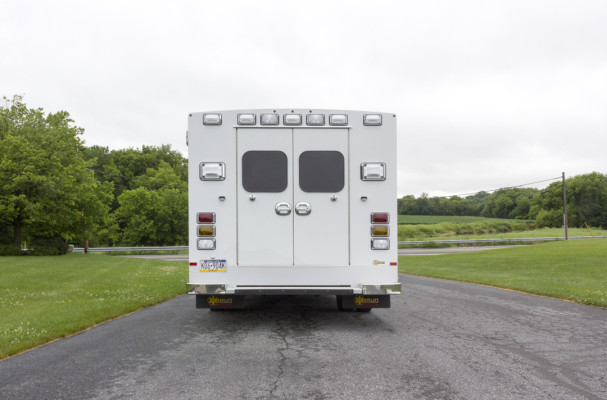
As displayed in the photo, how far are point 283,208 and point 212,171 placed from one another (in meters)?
1.23

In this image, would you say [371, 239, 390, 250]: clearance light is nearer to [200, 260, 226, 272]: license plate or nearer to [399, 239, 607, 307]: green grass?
[200, 260, 226, 272]: license plate

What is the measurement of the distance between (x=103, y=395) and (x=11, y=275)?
1513 cm

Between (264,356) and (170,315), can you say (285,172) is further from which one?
(170,315)

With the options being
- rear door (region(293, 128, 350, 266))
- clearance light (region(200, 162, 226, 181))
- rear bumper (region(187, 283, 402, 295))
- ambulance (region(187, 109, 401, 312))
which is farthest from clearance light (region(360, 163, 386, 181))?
clearance light (region(200, 162, 226, 181))

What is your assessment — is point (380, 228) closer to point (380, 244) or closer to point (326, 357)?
point (380, 244)

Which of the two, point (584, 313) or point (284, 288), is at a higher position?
point (284, 288)

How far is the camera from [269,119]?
6918 millimetres

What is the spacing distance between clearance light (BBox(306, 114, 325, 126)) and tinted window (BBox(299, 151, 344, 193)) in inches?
17.8

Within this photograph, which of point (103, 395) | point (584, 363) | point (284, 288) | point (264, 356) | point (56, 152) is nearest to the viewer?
point (103, 395)

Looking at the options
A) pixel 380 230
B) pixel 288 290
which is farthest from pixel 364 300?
pixel 288 290

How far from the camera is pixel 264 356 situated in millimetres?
5465

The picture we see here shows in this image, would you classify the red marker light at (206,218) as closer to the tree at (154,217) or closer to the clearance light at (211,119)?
the clearance light at (211,119)

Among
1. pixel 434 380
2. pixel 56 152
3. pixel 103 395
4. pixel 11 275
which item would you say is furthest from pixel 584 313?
pixel 56 152

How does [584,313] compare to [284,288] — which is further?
[584,313]
